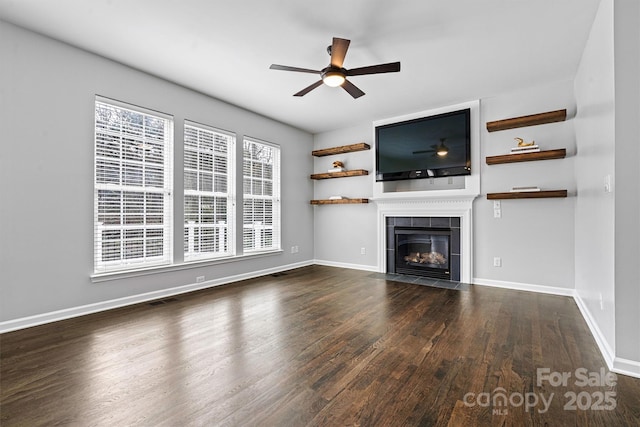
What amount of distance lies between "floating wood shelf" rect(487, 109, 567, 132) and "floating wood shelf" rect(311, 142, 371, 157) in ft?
6.79

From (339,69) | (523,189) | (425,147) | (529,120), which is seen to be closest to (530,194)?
(523,189)

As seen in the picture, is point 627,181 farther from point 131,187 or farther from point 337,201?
point 131,187

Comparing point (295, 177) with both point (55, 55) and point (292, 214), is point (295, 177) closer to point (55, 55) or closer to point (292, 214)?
point (292, 214)

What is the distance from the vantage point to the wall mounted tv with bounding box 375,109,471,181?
4676mm

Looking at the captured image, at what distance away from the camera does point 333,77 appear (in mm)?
3047

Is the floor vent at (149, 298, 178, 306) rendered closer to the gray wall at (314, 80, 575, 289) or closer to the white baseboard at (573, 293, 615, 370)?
the white baseboard at (573, 293, 615, 370)

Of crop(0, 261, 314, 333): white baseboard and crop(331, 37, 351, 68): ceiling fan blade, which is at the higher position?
crop(331, 37, 351, 68): ceiling fan blade

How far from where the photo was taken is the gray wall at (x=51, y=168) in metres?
2.77

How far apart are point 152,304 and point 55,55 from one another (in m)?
2.83

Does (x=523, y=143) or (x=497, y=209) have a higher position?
(x=523, y=143)

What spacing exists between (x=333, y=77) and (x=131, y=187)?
2.69 meters

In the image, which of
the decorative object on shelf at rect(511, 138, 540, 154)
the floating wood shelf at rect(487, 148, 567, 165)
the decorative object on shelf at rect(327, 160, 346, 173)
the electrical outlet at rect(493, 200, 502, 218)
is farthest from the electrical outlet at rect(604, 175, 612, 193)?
the decorative object on shelf at rect(327, 160, 346, 173)

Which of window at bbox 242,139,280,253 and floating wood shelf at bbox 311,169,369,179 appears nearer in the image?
window at bbox 242,139,280,253

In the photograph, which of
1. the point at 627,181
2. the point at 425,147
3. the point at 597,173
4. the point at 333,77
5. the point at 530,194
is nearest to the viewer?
the point at 627,181
